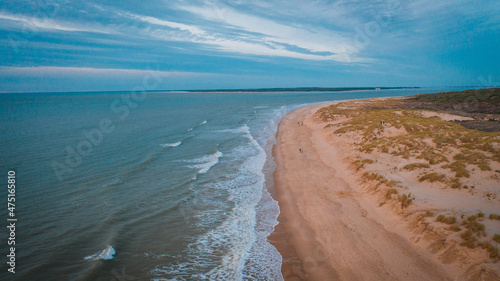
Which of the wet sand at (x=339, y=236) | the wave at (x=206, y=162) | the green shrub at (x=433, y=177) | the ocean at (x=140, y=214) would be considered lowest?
the ocean at (x=140, y=214)

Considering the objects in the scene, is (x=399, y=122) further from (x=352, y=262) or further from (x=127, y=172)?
(x=127, y=172)

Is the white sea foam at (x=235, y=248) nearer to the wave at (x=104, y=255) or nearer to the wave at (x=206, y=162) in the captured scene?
the wave at (x=104, y=255)

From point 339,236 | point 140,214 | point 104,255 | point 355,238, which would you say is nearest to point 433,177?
point 355,238

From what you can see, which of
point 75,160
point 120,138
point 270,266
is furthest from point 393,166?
point 120,138

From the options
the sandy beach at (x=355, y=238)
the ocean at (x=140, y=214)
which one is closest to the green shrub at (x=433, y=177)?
the sandy beach at (x=355, y=238)

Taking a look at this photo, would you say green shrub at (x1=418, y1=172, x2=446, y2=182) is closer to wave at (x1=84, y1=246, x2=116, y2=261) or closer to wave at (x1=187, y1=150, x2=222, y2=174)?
wave at (x1=187, y1=150, x2=222, y2=174)

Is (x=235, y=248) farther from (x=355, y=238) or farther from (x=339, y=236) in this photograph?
(x=355, y=238)

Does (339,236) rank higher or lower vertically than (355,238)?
lower
